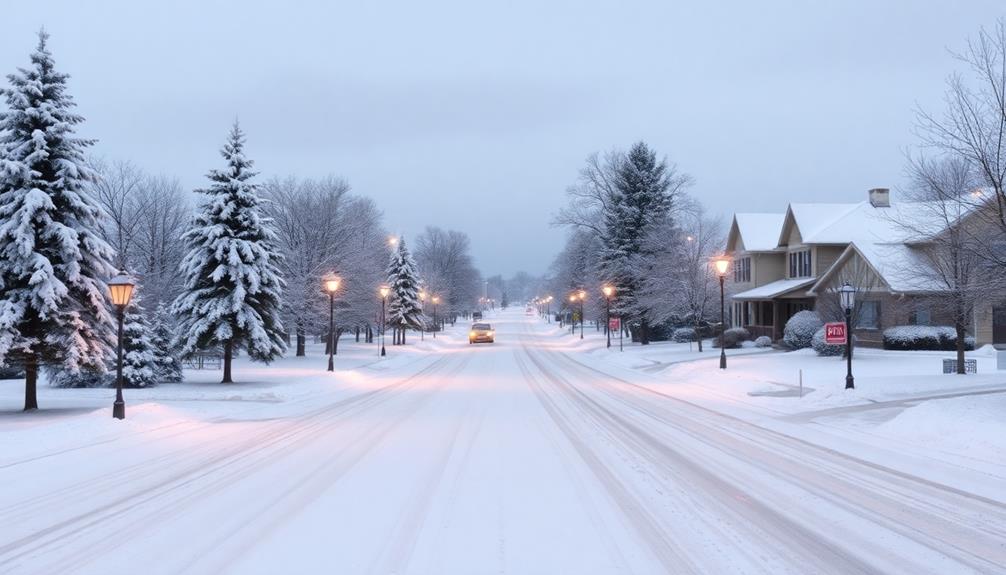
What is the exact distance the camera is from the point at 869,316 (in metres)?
34.2

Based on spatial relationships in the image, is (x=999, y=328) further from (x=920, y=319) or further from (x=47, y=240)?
(x=47, y=240)

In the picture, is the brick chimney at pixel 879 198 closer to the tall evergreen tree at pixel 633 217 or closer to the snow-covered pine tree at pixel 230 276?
the tall evergreen tree at pixel 633 217

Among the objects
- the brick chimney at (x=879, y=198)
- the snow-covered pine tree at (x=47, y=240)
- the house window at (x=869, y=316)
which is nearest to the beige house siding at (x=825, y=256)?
the house window at (x=869, y=316)

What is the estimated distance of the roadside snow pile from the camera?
10.8 m

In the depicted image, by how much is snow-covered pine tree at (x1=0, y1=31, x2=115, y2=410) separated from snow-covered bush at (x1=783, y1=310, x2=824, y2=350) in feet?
88.3

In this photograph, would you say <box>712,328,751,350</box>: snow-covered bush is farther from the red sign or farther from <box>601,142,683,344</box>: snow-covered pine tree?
the red sign

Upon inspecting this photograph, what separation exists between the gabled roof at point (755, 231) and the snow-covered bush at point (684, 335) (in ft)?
21.0

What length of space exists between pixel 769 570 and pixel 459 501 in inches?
134

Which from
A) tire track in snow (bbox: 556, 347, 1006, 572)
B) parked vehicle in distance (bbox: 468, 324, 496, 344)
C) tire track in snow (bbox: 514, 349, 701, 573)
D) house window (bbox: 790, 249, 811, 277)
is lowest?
tire track in snow (bbox: 556, 347, 1006, 572)

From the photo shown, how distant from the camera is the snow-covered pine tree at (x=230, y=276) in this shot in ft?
80.8

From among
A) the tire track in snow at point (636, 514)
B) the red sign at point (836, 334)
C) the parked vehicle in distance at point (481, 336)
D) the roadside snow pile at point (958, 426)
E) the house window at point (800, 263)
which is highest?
the house window at point (800, 263)

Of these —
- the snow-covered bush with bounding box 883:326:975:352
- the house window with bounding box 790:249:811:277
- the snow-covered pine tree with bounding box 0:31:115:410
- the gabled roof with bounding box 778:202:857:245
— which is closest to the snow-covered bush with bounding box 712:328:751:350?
the house window with bounding box 790:249:811:277

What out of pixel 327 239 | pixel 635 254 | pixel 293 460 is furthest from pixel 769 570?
pixel 635 254

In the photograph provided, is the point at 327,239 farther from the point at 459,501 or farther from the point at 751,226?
the point at 459,501
